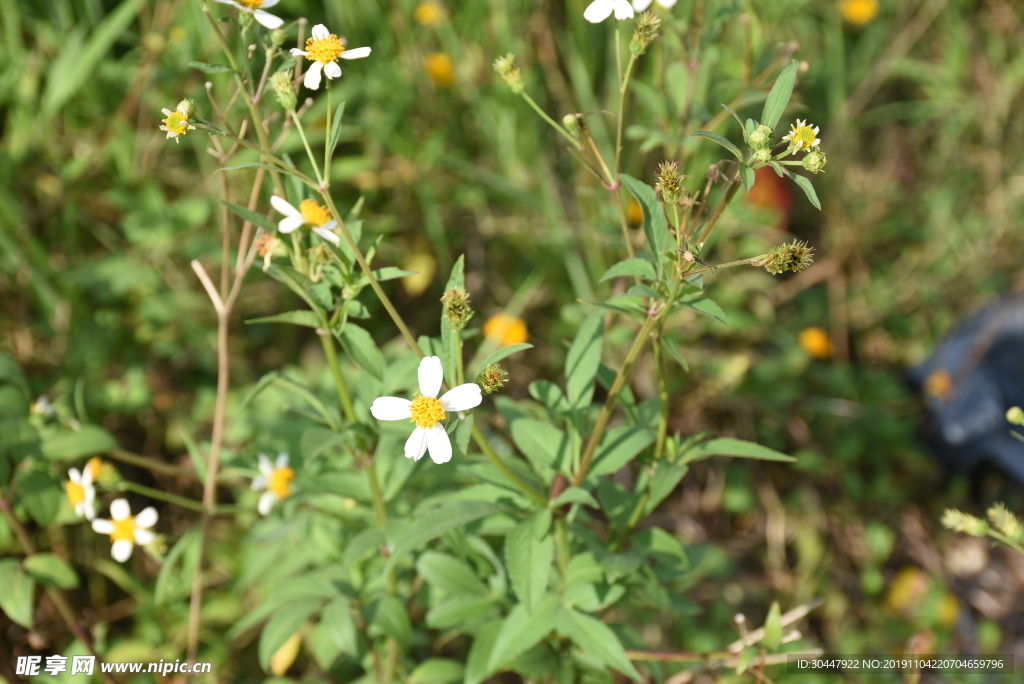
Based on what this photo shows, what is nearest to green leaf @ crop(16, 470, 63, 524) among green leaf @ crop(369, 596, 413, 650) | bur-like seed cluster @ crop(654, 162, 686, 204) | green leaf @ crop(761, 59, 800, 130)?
green leaf @ crop(369, 596, 413, 650)

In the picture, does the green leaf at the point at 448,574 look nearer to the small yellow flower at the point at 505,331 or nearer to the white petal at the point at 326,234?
the white petal at the point at 326,234

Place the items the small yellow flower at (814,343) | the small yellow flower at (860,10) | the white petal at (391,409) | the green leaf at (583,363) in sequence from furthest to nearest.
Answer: the small yellow flower at (860,10) → the small yellow flower at (814,343) → the green leaf at (583,363) → the white petal at (391,409)

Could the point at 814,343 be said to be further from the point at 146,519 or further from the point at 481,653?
the point at 146,519

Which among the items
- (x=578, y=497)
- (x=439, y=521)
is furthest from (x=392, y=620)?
(x=578, y=497)

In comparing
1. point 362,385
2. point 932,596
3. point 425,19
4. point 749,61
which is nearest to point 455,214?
point 425,19

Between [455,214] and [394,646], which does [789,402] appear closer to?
[455,214]

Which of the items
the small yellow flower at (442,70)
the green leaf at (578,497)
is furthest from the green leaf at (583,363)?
the small yellow flower at (442,70)

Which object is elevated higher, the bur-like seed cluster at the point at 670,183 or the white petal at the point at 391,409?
the bur-like seed cluster at the point at 670,183
